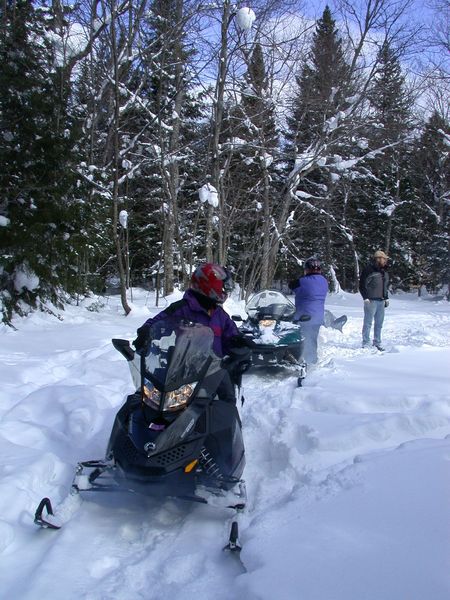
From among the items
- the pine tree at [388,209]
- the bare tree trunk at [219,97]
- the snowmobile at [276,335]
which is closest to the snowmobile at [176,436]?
the snowmobile at [276,335]

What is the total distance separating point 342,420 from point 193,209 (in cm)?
2176

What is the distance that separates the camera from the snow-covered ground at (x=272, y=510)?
2.64 m

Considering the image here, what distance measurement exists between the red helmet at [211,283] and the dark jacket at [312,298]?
3.87 metres

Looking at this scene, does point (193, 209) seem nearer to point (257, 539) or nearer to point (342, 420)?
point (342, 420)

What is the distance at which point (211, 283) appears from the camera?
181 inches

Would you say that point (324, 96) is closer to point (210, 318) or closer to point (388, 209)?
point (388, 209)

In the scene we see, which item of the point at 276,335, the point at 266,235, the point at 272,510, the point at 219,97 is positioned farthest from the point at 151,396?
the point at 266,235

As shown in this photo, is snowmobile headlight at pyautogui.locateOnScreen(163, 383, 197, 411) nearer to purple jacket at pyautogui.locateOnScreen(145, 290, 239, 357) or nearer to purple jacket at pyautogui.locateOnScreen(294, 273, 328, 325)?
purple jacket at pyautogui.locateOnScreen(145, 290, 239, 357)

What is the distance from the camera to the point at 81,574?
2.93 m

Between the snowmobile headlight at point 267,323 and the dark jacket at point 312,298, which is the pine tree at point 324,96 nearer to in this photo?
the dark jacket at point 312,298

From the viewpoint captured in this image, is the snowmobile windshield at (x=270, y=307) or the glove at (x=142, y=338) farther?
the snowmobile windshield at (x=270, y=307)

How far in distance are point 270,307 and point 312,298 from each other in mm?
699

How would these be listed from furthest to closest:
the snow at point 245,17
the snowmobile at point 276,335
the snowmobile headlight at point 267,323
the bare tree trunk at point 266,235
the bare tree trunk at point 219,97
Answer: the bare tree trunk at point 266,235 → the bare tree trunk at point 219,97 → the snow at point 245,17 → the snowmobile headlight at point 267,323 → the snowmobile at point 276,335

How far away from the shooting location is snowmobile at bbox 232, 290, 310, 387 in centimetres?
768
